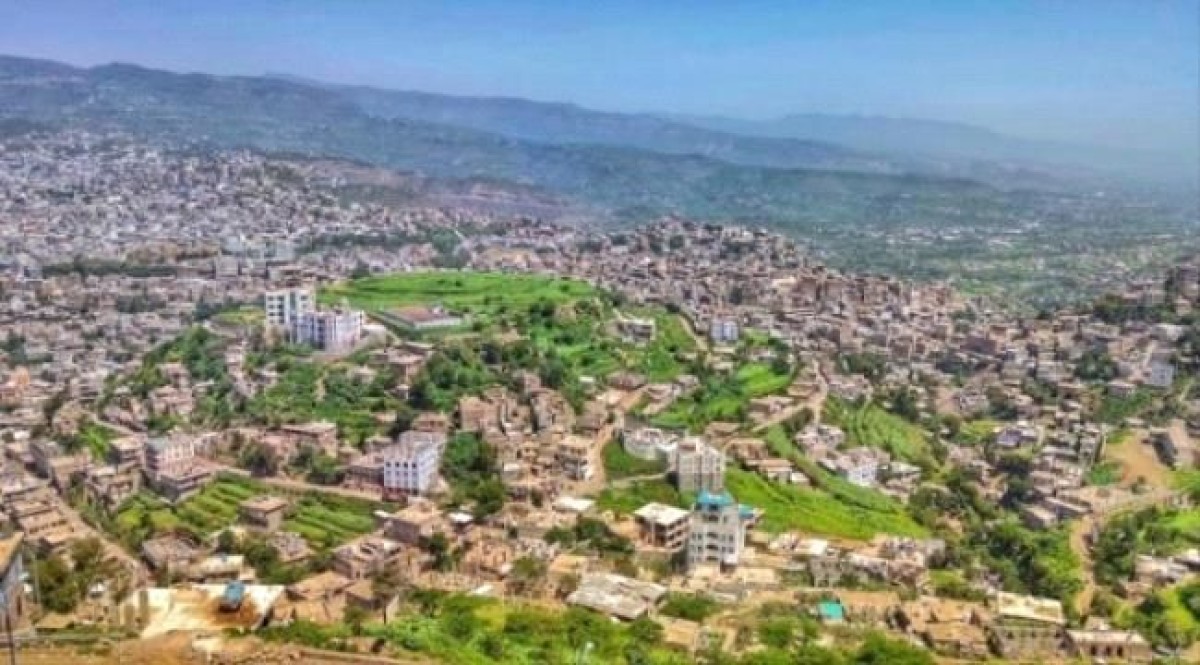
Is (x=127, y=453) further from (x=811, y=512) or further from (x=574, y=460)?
(x=811, y=512)

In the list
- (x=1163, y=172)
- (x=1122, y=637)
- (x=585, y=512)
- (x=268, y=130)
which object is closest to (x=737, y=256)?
(x=585, y=512)

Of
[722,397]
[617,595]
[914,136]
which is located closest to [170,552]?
[617,595]

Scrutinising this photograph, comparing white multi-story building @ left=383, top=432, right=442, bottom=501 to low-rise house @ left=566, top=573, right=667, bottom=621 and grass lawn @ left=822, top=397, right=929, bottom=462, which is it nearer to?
low-rise house @ left=566, top=573, right=667, bottom=621

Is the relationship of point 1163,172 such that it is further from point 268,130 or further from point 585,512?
point 585,512

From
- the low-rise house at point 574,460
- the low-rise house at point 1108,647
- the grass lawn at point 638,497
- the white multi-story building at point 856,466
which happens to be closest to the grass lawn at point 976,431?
the white multi-story building at point 856,466

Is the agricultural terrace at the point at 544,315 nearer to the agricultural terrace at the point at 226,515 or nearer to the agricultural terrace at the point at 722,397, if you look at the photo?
the agricultural terrace at the point at 722,397
